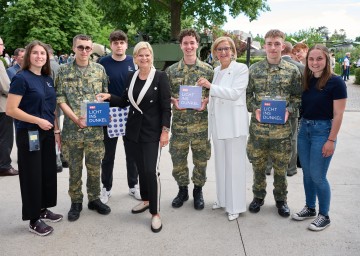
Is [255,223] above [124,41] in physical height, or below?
below

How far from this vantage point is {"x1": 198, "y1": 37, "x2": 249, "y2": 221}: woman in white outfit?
3992 mm

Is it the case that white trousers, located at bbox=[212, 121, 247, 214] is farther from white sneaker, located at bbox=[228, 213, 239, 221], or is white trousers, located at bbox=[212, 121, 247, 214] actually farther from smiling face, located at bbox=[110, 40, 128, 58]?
smiling face, located at bbox=[110, 40, 128, 58]

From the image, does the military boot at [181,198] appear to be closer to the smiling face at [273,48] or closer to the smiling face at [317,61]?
the smiling face at [273,48]

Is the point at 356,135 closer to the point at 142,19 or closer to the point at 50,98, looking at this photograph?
the point at 50,98

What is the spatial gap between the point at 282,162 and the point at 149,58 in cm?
186

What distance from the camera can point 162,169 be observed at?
20.7ft

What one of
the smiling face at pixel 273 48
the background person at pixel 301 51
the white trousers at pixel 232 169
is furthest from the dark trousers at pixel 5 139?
the background person at pixel 301 51

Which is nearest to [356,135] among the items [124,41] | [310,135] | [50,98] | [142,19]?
[310,135]

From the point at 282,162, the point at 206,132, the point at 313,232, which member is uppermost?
the point at 206,132

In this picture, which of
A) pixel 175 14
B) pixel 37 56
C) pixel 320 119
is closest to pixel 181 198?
pixel 320 119

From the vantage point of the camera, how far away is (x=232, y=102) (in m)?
4.04

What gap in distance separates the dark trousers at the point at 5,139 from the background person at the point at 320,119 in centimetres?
448

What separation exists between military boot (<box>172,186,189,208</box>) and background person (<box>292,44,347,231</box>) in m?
1.51

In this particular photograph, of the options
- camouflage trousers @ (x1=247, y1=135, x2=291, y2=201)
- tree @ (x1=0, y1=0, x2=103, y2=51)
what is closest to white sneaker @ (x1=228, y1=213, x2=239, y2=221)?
camouflage trousers @ (x1=247, y1=135, x2=291, y2=201)
